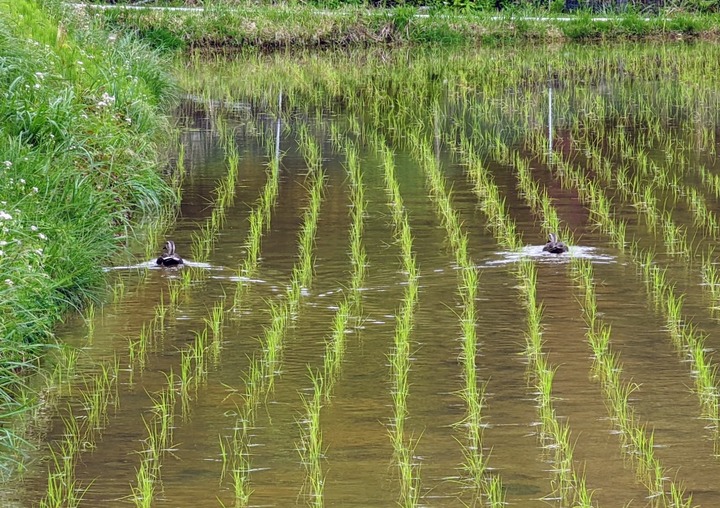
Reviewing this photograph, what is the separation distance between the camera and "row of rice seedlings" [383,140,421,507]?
4215 millimetres

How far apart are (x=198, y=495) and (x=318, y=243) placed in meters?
3.67

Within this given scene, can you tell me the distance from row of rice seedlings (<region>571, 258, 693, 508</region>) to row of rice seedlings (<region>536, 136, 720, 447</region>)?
0.91 feet

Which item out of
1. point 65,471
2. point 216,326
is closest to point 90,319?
point 216,326

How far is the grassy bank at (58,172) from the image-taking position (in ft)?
18.1

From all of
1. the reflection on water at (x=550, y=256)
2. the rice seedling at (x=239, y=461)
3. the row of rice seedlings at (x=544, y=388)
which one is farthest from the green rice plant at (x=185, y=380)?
the reflection on water at (x=550, y=256)

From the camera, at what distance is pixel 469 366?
5.29 m

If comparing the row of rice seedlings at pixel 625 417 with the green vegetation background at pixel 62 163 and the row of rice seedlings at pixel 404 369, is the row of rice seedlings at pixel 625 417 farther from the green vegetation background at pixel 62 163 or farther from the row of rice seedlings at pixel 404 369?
the green vegetation background at pixel 62 163

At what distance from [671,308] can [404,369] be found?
1526mm

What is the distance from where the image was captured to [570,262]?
7.18 metres

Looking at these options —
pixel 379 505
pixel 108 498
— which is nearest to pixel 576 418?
pixel 379 505

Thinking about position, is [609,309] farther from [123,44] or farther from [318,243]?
[123,44]

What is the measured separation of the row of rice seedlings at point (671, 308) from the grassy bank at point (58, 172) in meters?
2.59

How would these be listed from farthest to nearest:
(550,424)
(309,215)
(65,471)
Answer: (309,215)
(550,424)
(65,471)

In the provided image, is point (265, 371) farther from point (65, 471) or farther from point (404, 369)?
point (65, 471)
